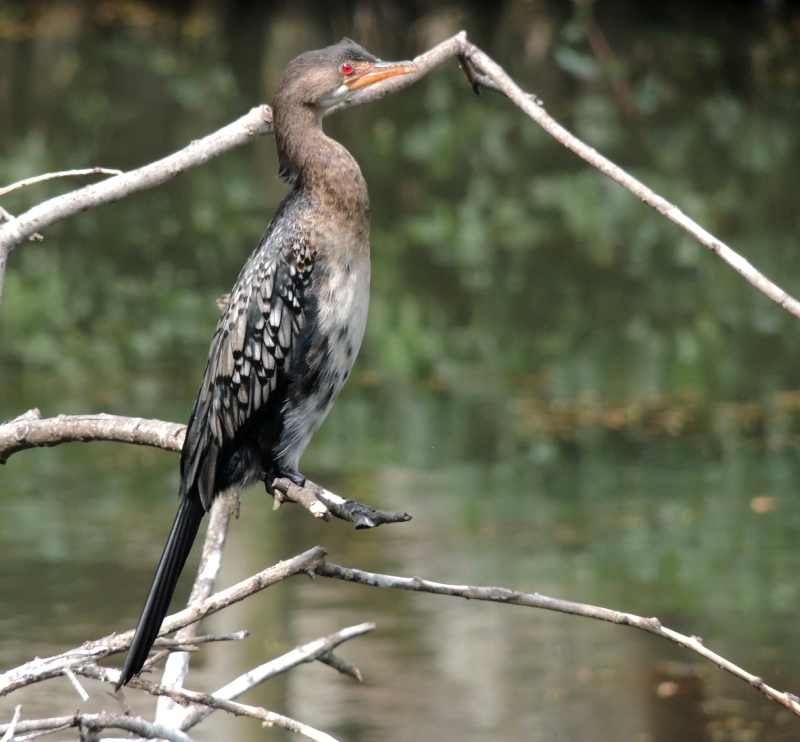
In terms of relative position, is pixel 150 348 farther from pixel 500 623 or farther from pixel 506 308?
pixel 500 623

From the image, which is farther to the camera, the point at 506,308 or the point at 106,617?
the point at 506,308

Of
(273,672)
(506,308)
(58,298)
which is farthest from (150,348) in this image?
(273,672)

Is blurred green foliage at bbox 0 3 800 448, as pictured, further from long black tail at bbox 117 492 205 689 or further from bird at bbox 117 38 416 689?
long black tail at bbox 117 492 205 689

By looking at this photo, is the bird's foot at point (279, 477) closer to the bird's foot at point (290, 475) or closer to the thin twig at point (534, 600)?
the bird's foot at point (290, 475)

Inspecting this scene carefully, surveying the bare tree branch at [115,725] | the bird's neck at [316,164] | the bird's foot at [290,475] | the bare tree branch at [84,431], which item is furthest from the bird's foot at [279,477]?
the bare tree branch at [115,725]

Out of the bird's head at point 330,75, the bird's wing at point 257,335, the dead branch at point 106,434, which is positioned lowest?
the dead branch at point 106,434

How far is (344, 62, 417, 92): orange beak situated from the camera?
3.65 m

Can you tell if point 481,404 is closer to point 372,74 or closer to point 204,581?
point 372,74

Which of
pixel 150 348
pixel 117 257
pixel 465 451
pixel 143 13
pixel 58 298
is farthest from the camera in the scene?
pixel 143 13

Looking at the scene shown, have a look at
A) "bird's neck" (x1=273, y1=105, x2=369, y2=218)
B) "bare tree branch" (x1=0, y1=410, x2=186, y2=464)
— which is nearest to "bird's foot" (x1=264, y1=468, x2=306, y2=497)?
"bare tree branch" (x1=0, y1=410, x2=186, y2=464)

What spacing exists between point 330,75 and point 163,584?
3.65 ft

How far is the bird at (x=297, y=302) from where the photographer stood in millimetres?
3541

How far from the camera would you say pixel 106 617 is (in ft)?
19.7

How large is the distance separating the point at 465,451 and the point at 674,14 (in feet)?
43.8
